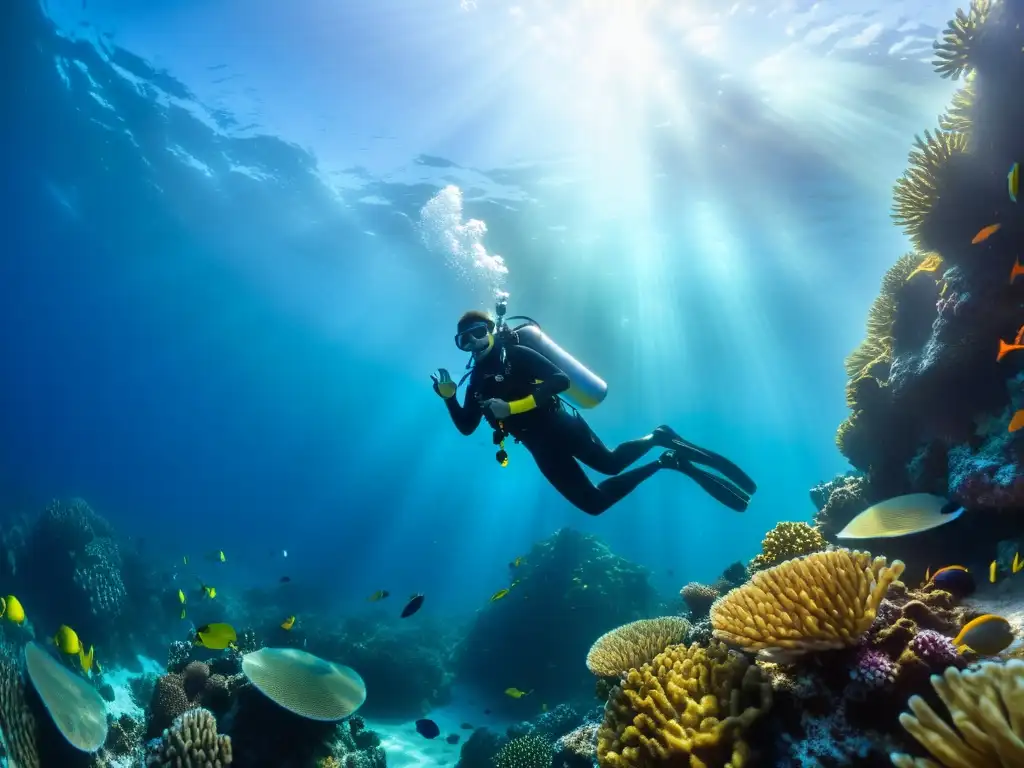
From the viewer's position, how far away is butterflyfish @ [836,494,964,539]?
382 cm

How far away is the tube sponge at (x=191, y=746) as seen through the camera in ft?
15.2

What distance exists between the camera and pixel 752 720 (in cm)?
274

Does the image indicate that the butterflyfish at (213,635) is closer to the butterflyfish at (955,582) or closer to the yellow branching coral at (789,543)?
the yellow branching coral at (789,543)

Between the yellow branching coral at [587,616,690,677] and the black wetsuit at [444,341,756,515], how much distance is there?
206 cm

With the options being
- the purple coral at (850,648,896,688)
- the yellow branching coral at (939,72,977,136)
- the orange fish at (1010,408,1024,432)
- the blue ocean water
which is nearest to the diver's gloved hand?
the purple coral at (850,648,896,688)

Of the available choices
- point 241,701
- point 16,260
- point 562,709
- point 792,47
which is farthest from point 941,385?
point 16,260

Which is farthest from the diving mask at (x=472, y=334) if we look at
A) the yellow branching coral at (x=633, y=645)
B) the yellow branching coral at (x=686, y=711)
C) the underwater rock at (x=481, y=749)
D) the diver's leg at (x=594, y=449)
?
the underwater rock at (x=481, y=749)

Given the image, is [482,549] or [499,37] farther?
[482,549]

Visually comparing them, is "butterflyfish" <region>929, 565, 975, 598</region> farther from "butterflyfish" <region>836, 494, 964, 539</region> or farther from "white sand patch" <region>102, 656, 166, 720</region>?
"white sand patch" <region>102, 656, 166, 720</region>

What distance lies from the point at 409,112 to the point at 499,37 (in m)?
5.16

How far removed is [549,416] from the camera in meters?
6.78

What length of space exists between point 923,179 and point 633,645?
6813mm

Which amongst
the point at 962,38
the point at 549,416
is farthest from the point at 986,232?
the point at 549,416

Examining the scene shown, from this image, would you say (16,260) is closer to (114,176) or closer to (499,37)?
(114,176)
